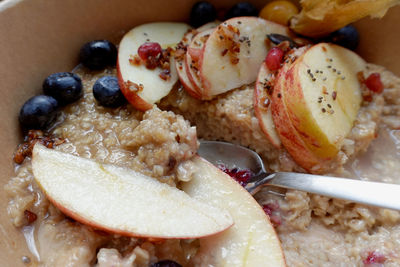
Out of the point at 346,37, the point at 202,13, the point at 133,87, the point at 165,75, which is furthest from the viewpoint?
the point at 202,13

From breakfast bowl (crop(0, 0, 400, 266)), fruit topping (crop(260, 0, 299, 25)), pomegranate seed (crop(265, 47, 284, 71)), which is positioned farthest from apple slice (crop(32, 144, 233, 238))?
fruit topping (crop(260, 0, 299, 25))

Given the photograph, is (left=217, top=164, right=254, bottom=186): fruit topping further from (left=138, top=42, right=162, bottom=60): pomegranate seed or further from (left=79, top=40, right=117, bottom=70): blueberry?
(left=79, top=40, right=117, bottom=70): blueberry

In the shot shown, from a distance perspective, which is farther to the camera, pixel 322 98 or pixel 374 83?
pixel 374 83

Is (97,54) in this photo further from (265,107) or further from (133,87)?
(265,107)

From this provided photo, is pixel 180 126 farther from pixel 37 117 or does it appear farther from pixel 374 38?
pixel 374 38

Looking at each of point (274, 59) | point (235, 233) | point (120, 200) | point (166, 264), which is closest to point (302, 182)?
point (235, 233)

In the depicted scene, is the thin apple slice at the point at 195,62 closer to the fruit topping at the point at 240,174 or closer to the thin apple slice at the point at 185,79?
the thin apple slice at the point at 185,79

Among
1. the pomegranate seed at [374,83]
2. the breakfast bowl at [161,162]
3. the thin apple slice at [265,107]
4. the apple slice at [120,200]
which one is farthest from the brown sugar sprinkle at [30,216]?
the pomegranate seed at [374,83]
